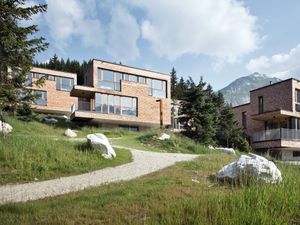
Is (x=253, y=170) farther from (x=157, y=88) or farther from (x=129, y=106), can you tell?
(x=157, y=88)

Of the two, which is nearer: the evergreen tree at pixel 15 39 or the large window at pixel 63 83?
the evergreen tree at pixel 15 39

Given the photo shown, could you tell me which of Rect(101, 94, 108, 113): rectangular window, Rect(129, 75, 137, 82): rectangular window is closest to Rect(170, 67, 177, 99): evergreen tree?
Rect(129, 75, 137, 82): rectangular window

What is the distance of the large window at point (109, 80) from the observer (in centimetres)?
3609

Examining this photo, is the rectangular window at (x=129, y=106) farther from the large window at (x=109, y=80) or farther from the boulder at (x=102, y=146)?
the boulder at (x=102, y=146)

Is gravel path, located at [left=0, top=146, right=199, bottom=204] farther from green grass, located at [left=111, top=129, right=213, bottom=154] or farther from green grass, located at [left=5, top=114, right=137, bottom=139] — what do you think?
green grass, located at [left=5, top=114, right=137, bottom=139]

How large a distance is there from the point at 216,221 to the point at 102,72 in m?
32.2

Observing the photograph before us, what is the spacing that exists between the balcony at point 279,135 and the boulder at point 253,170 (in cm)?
2455

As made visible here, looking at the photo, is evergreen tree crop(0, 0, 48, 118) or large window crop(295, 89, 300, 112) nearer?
evergreen tree crop(0, 0, 48, 118)

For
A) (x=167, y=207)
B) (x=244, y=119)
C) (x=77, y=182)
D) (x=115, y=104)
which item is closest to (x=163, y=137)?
(x=77, y=182)

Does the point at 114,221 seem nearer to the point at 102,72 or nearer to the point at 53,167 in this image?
the point at 53,167

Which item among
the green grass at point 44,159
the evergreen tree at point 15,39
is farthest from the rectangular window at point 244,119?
the evergreen tree at point 15,39

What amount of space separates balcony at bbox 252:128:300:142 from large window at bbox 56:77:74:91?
25324 mm

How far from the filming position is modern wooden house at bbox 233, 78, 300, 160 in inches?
1287

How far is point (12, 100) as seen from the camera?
1355 centimetres
